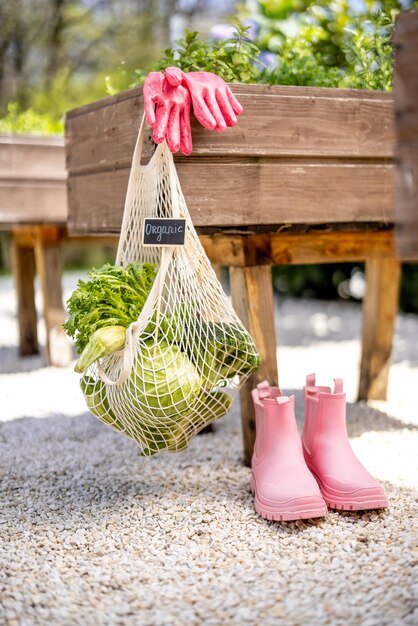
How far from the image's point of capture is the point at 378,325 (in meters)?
2.85

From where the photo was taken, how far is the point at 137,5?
35.8ft

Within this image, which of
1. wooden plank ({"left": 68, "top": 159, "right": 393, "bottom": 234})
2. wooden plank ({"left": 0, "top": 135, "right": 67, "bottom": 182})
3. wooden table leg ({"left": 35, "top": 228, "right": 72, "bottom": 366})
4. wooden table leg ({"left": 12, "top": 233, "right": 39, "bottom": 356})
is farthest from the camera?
wooden table leg ({"left": 12, "top": 233, "right": 39, "bottom": 356})

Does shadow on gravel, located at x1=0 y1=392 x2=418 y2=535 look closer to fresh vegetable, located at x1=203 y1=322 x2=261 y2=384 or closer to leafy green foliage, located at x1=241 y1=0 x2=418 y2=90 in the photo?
fresh vegetable, located at x1=203 y1=322 x2=261 y2=384

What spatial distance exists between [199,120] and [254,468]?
2.80 feet

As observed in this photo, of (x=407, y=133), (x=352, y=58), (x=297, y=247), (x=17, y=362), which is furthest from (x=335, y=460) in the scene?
(x=17, y=362)

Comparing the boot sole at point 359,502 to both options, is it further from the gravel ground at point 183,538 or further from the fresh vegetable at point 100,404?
the fresh vegetable at point 100,404

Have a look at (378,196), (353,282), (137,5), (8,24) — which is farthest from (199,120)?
(137,5)

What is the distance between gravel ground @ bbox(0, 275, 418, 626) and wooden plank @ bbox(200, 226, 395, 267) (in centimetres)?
58

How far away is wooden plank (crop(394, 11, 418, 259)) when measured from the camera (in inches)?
51.4

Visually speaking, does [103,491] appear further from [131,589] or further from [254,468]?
[131,589]

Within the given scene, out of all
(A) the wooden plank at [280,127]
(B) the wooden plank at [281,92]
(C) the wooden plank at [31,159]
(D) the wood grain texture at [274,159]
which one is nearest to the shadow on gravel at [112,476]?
(D) the wood grain texture at [274,159]

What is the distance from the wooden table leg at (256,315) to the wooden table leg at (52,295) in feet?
5.26

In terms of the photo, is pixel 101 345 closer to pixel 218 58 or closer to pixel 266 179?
pixel 266 179

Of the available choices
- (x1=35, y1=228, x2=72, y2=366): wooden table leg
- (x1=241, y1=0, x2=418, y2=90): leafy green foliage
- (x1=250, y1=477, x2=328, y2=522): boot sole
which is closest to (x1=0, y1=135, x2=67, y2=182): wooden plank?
(x1=35, y1=228, x2=72, y2=366): wooden table leg
